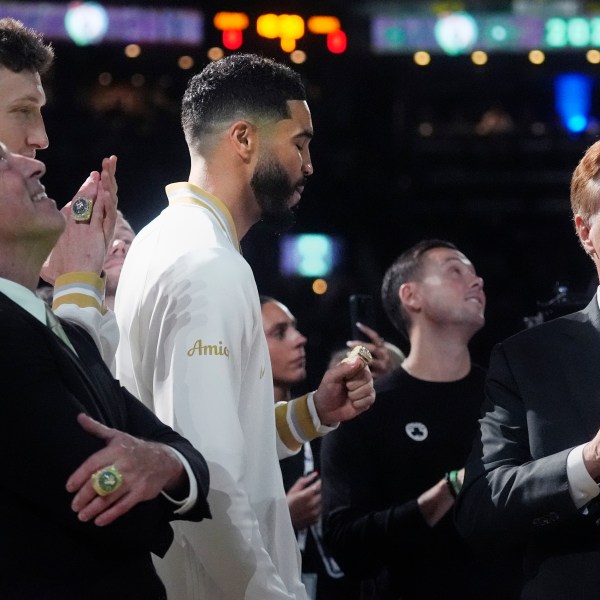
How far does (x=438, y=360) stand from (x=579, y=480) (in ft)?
6.15

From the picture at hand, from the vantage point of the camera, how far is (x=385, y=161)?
12359 mm

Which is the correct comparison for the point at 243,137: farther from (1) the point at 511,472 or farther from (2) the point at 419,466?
(2) the point at 419,466

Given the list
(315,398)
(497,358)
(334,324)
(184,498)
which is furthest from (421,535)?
(334,324)

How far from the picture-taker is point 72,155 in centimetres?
1137

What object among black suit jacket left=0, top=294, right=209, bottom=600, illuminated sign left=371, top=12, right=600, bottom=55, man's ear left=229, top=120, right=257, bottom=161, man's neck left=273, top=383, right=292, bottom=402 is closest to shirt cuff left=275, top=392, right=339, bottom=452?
man's ear left=229, top=120, right=257, bottom=161

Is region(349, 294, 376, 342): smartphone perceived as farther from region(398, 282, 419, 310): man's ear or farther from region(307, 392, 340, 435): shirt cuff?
region(307, 392, 340, 435): shirt cuff

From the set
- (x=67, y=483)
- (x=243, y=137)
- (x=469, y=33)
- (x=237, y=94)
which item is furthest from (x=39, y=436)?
(x=469, y=33)

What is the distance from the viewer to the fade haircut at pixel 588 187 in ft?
8.82

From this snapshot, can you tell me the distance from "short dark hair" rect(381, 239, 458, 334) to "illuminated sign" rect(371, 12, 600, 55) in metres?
5.91

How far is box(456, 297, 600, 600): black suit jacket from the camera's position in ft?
8.13

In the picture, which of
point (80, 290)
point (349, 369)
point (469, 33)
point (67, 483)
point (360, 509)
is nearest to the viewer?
point (67, 483)

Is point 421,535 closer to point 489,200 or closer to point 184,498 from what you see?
point 184,498

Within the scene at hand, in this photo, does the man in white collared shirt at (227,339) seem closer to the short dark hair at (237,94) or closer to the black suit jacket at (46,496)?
the short dark hair at (237,94)

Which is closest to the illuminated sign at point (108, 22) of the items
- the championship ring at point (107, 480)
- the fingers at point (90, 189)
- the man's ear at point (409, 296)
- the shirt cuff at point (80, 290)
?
the man's ear at point (409, 296)
